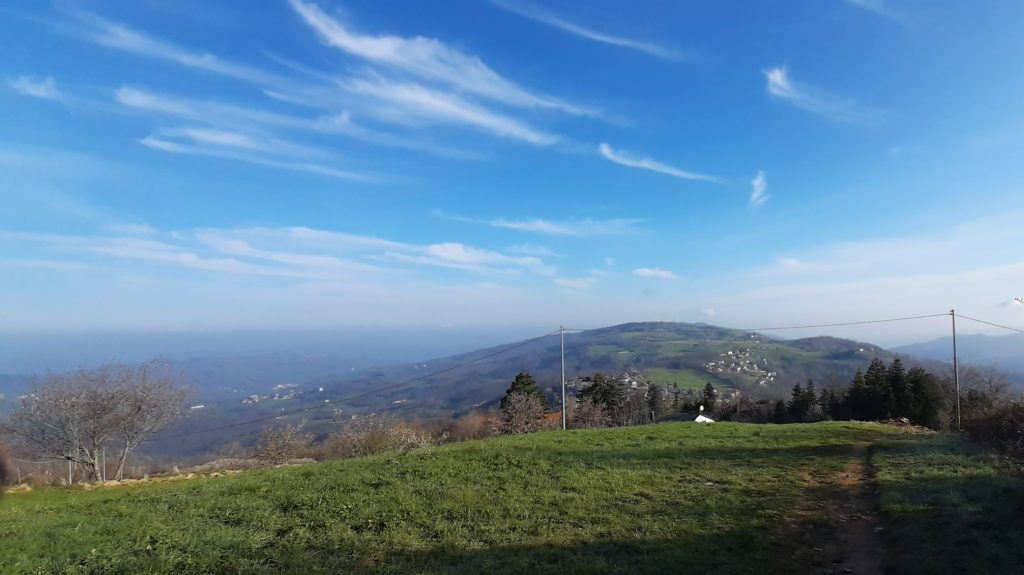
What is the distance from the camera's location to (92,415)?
22.3 meters

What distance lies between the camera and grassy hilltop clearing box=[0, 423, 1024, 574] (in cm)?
645

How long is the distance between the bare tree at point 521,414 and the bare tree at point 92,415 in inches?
891

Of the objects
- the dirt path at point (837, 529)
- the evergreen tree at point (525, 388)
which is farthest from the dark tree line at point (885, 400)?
the dirt path at point (837, 529)

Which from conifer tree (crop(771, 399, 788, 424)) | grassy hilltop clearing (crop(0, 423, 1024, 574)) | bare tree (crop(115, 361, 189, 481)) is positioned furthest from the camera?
conifer tree (crop(771, 399, 788, 424))

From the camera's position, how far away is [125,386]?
78.1 feet

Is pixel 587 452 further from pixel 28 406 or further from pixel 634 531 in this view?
pixel 28 406

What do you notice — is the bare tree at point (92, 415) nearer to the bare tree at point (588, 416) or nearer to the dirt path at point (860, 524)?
the dirt path at point (860, 524)

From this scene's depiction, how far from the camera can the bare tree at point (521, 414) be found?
37.7m

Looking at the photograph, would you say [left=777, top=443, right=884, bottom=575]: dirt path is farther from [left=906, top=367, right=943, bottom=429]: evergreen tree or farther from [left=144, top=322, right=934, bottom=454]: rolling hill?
[left=144, top=322, right=934, bottom=454]: rolling hill

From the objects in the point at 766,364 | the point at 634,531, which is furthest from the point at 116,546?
the point at 766,364

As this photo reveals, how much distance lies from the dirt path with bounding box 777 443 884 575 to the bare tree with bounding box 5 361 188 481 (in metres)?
28.0

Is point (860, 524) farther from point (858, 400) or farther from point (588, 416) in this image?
point (858, 400)

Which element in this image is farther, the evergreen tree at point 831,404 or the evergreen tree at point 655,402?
the evergreen tree at point 655,402

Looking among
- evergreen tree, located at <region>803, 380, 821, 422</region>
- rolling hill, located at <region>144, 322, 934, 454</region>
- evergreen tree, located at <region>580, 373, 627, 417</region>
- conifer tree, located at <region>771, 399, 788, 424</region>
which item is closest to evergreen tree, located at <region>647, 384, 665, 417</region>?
evergreen tree, located at <region>580, 373, 627, 417</region>
